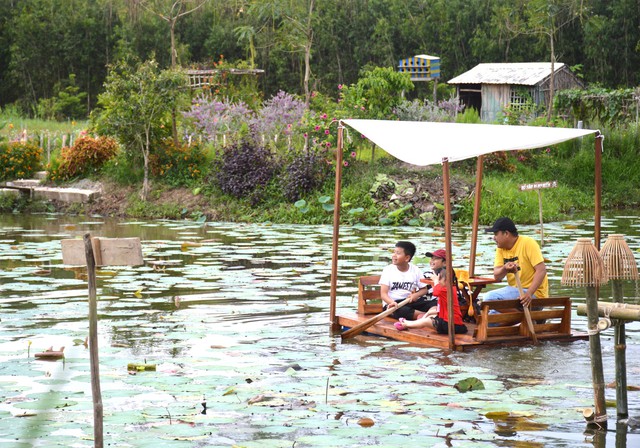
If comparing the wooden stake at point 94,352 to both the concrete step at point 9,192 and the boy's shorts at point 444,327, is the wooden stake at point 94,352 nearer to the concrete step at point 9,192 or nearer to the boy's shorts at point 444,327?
the boy's shorts at point 444,327

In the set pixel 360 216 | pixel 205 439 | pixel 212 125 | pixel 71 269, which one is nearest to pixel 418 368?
pixel 205 439

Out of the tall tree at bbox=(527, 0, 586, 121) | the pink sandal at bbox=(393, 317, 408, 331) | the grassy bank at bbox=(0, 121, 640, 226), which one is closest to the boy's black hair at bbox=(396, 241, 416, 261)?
the pink sandal at bbox=(393, 317, 408, 331)

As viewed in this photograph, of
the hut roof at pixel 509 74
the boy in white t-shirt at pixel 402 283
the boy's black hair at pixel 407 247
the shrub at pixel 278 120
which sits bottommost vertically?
the boy in white t-shirt at pixel 402 283

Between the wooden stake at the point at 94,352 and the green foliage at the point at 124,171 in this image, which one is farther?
the green foliage at the point at 124,171

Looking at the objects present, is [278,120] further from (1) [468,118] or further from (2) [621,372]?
(2) [621,372]

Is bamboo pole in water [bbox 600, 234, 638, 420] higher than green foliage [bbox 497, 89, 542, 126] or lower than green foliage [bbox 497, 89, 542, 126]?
lower

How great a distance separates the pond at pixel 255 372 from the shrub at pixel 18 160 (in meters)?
12.2

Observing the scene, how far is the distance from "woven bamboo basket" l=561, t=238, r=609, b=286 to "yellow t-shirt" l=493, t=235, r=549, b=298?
283 cm

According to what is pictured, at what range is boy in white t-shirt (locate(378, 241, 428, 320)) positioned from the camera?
400 inches

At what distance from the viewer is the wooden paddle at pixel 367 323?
31.9 ft

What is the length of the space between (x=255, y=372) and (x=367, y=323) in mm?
1744

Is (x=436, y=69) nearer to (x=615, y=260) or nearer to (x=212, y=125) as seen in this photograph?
(x=212, y=125)

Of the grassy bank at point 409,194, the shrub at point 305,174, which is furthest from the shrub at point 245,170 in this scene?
the shrub at point 305,174

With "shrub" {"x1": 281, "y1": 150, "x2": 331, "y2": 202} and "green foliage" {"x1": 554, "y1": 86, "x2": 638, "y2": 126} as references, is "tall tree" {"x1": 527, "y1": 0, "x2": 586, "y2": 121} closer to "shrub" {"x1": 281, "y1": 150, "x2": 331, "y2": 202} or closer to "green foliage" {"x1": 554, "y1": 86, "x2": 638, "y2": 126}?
"green foliage" {"x1": 554, "y1": 86, "x2": 638, "y2": 126}
